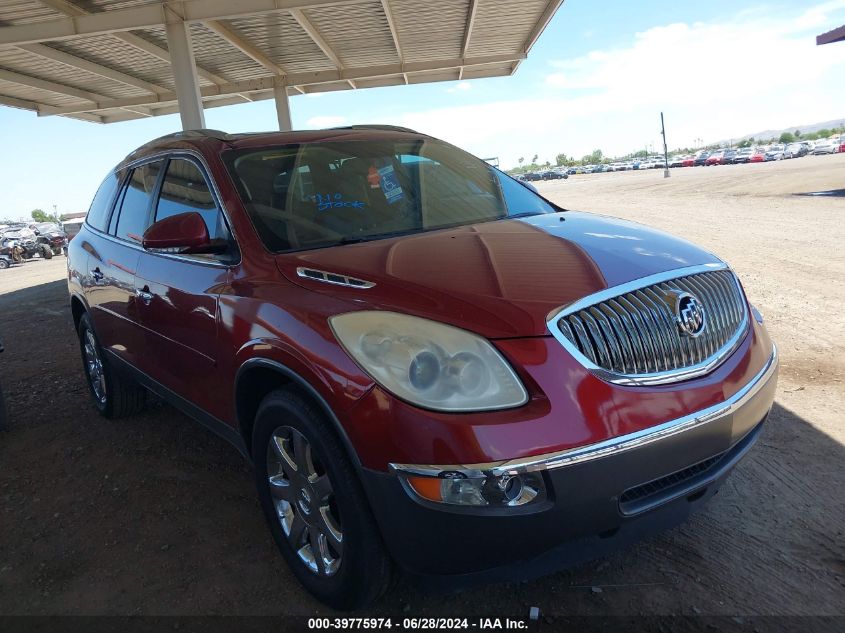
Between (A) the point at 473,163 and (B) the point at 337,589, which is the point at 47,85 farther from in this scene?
(B) the point at 337,589

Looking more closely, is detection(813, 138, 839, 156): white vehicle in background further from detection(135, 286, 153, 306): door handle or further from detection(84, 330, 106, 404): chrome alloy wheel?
detection(135, 286, 153, 306): door handle

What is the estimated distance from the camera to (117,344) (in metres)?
4.01

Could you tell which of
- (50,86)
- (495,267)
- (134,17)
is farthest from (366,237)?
(50,86)

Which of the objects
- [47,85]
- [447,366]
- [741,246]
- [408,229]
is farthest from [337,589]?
[47,85]

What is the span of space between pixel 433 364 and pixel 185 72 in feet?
42.4

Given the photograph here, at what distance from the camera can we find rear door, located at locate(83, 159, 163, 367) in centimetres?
364

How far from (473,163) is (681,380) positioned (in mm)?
2161

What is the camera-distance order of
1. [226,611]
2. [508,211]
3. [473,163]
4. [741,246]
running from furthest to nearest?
[741,246]
[473,163]
[508,211]
[226,611]

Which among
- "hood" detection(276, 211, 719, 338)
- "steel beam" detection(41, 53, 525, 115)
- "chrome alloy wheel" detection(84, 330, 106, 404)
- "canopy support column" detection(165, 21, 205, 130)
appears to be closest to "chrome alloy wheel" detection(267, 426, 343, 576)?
"hood" detection(276, 211, 719, 338)

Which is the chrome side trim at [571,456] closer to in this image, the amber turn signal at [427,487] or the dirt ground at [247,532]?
the amber turn signal at [427,487]

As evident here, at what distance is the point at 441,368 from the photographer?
75.5 inches

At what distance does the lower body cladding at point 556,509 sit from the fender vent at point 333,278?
634mm

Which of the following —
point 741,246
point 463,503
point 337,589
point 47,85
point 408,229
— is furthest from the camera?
point 47,85

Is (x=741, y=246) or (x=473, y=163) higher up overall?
(x=473, y=163)
